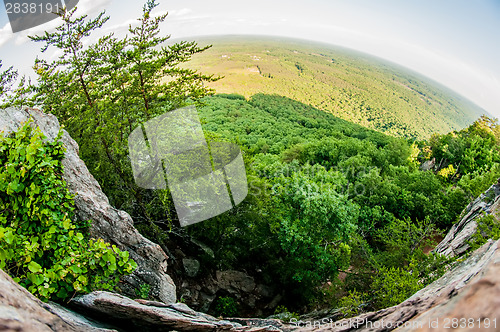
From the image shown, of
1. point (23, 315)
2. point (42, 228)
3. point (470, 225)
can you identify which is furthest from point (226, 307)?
point (470, 225)

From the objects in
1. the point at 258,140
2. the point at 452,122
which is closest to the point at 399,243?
the point at 258,140

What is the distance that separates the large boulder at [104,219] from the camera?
5.83 m

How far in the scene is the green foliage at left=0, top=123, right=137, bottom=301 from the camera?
393cm

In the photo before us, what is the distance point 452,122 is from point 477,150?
145m

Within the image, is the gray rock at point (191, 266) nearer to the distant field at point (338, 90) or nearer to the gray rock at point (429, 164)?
the gray rock at point (429, 164)

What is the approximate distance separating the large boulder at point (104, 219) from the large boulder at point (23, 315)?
2.87m

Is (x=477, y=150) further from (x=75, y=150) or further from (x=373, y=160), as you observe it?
(x=75, y=150)

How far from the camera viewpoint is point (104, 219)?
607 cm

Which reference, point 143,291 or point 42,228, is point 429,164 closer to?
point 143,291

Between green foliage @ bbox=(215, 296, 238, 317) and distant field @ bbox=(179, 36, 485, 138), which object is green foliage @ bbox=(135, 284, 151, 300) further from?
distant field @ bbox=(179, 36, 485, 138)

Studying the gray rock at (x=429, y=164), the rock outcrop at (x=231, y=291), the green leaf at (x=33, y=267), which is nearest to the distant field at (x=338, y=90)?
the gray rock at (x=429, y=164)

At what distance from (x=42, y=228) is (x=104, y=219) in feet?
5.24

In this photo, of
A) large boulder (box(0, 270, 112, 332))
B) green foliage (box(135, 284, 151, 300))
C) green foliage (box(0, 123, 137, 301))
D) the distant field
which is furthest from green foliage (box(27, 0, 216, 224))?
the distant field

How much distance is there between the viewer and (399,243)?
47.5ft
